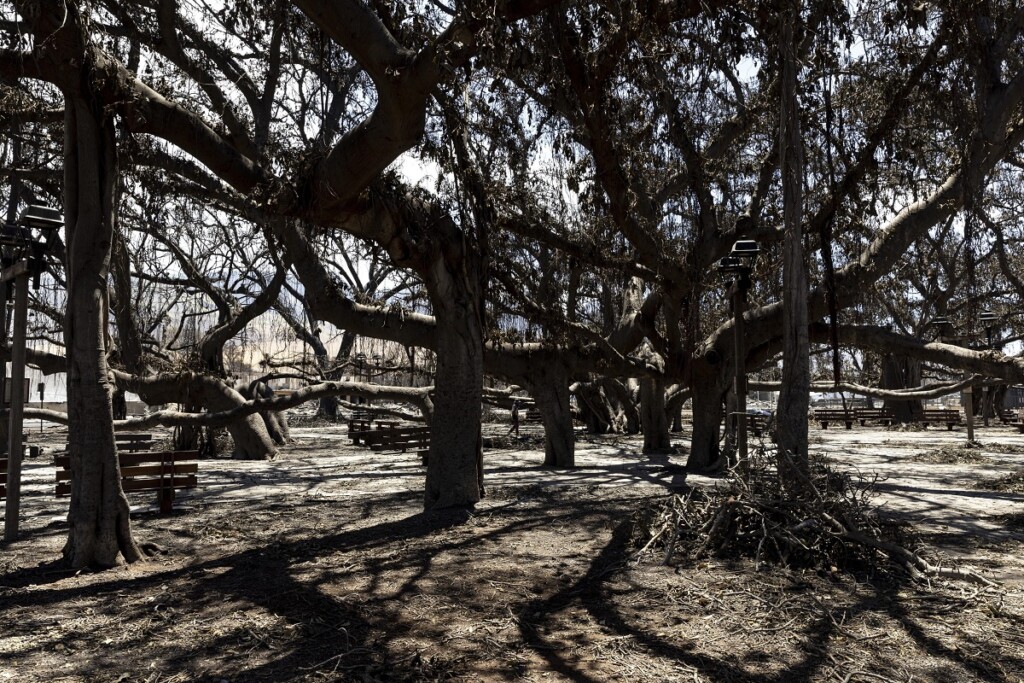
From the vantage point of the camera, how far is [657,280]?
10.6m

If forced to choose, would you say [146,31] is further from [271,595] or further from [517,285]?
[271,595]

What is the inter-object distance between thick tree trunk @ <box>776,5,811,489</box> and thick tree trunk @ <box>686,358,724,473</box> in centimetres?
459

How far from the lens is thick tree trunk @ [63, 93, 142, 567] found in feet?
18.6

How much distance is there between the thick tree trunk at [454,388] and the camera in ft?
26.3

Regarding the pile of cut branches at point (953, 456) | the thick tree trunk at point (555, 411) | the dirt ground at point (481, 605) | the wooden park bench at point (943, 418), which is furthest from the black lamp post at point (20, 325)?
the wooden park bench at point (943, 418)

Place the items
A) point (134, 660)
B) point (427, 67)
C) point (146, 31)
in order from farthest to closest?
point (146, 31), point (427, 67), point (134, 660)

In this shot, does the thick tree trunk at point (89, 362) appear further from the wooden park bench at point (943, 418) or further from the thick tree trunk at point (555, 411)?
the wooden park bench at point (943, 418)

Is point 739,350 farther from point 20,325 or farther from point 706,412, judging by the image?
point 20,325

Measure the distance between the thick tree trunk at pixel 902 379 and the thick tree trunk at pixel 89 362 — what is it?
2668 centimetres

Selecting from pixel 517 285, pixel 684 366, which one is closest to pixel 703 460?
pixel 684 366

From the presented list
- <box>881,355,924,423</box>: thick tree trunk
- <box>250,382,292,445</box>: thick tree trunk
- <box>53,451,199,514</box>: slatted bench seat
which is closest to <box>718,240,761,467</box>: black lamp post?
<box>53,451,199,514</box>: slatted bench seat

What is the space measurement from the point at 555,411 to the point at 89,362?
325 inches

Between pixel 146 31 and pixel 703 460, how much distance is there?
9709mm

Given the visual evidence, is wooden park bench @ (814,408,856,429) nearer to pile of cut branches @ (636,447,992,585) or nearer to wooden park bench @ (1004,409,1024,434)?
wooden park bench @ (1004,409,1024,434)
